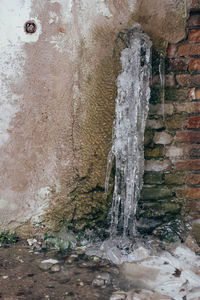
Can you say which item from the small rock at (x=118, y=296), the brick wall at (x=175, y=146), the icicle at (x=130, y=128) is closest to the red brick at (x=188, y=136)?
the brick wall at (x=175, y=146)

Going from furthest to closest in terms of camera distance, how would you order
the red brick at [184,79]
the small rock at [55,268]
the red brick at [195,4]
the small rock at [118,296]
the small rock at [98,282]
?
the red brick at [184,79] → the red brick at [195,4] → the small rock at [55,268] → the small rock at [98,282] → the small rock at [118,296]

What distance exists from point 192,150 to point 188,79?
0.46 meters

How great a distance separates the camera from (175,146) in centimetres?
231

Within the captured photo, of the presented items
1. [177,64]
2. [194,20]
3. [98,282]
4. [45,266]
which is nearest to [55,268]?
[45,266]

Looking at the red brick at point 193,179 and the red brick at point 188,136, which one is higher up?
the red brick at point 188,136

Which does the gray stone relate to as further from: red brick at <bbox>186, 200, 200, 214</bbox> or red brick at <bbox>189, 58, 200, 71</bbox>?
red brick at <bbox>189, 58, 200, 71</bbox>

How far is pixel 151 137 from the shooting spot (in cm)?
233

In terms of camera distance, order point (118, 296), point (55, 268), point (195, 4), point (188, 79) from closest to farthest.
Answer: point (118, 296), point (55, 268), point (195, 4), point (188, 79)

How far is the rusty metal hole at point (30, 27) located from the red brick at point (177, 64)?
34.8 inches

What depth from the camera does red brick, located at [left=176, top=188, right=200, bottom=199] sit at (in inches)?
91.6

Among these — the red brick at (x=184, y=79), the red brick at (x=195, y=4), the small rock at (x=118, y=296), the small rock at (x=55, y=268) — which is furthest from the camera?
the red brick at (x=184, y=79)

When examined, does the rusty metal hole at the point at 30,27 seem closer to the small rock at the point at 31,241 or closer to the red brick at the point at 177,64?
the red brick at the point at 177,64

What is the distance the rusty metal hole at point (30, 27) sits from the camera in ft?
7.16

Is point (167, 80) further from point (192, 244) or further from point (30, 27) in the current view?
point (192, 244)
